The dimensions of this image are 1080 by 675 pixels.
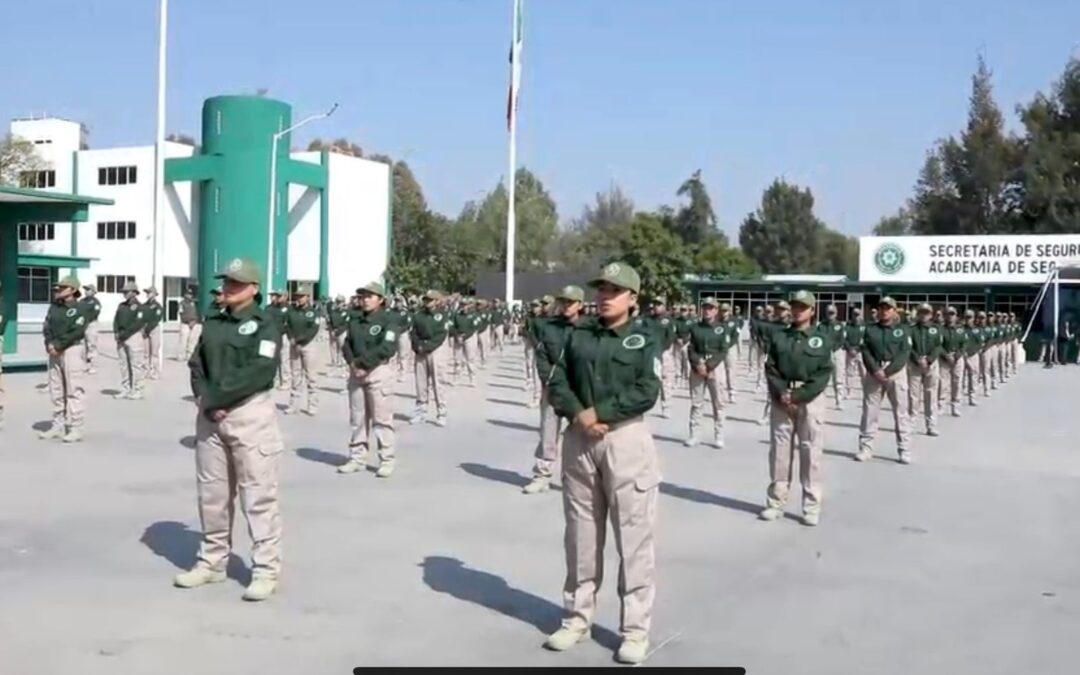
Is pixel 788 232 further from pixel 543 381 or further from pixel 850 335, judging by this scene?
pixel 543 381

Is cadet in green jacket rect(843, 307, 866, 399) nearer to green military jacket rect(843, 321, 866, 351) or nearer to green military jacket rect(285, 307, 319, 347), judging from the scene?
green military jacket rect(843, 321, 866, 351)

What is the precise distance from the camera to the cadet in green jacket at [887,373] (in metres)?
13.5

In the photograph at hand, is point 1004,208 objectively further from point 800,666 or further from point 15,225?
point 800,666

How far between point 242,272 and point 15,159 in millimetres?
59218

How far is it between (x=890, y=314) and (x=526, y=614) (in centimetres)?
826

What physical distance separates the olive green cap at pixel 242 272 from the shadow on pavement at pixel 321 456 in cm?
523

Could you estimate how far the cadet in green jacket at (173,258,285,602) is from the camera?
678cm

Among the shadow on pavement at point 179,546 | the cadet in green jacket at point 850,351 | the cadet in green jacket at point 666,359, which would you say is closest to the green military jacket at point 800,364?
the shadow on pavement at point 179,546

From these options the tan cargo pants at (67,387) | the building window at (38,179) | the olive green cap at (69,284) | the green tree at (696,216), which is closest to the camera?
the tan cargo pants at (67,387)

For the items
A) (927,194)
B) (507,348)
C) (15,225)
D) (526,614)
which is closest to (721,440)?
(526,614)

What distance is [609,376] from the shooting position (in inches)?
228

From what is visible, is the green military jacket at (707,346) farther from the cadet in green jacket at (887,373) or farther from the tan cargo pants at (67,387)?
the tan cargo pants at (67,387)

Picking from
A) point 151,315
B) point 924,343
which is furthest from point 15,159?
point 924,343

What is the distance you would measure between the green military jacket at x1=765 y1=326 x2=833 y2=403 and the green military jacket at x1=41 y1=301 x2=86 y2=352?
7745mm
